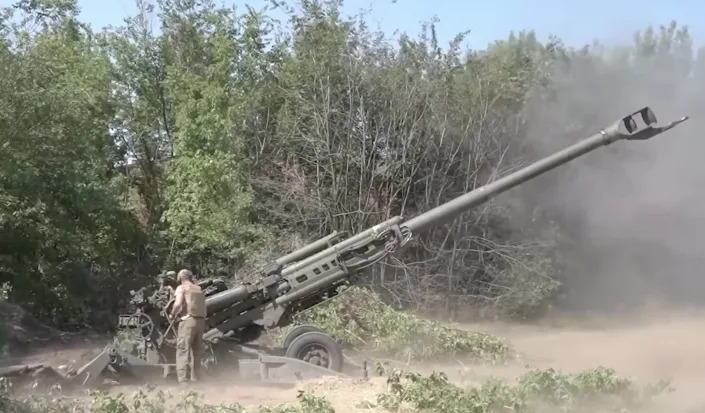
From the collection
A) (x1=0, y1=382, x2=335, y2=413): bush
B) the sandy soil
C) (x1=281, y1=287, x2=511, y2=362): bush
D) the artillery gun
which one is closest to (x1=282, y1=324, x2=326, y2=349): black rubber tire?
the artillery gun

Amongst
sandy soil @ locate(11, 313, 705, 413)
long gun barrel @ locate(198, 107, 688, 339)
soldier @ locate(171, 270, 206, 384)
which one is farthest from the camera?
long gun barrel @ locate(198, 107, 688, 339)

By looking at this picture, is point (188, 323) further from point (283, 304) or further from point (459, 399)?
point (459, 399)

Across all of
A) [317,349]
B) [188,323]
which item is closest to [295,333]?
[317,349]

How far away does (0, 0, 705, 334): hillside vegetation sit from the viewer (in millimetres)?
19484

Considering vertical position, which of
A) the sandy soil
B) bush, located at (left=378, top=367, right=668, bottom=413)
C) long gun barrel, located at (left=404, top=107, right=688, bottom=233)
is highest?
long gun barrel, located at (left=404, top=107, right=688, bottom=233)

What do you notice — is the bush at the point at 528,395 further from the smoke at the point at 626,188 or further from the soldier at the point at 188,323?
the smoke at the point at 626,188

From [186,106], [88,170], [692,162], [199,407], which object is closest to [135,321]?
[199,407]

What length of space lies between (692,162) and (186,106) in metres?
11.7

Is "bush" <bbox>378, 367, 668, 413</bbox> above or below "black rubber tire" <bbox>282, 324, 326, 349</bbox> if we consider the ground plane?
below

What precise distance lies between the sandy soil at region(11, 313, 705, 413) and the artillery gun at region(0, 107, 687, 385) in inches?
15.8

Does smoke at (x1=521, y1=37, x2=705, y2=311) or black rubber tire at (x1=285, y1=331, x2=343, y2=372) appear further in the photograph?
smoke at (x1=521, y1=37, x2=705, y2=311)

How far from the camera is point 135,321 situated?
9.93m

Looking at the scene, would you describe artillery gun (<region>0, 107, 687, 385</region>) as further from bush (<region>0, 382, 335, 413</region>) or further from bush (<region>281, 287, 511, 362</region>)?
bush (<region>281, 287, 511, 362</region>)

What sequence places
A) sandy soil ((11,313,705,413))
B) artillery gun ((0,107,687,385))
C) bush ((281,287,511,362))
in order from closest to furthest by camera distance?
sandy soil ((11,313,705,413)) < artillery gun ((0,107,687,385)) < bush ((281,287,511,362))
